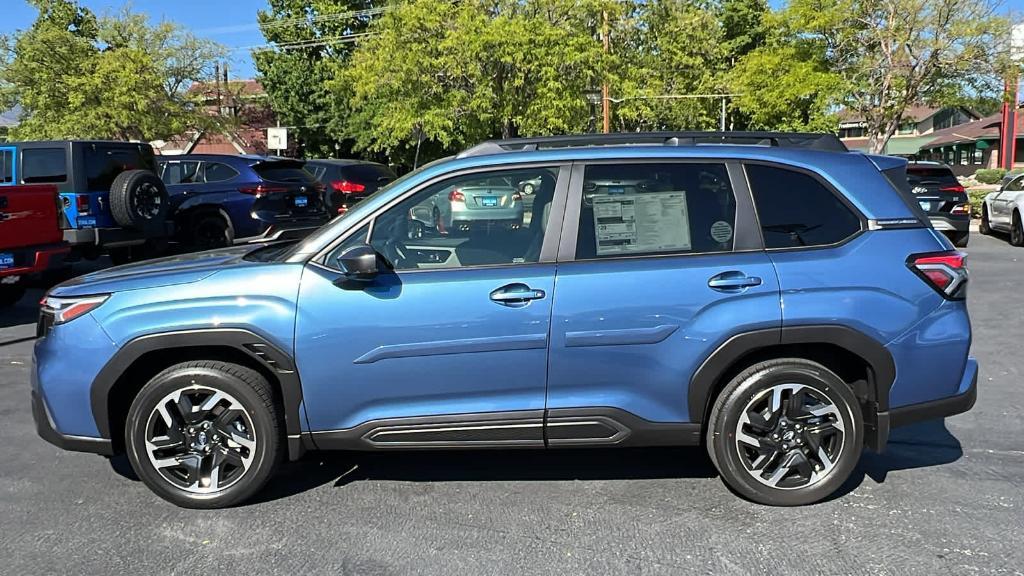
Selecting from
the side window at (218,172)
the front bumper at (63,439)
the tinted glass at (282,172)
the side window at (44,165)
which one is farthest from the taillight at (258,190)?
the front bumper at (63,439)

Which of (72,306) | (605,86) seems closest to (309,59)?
(605,86)

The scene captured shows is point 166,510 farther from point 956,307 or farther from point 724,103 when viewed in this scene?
point 724,103

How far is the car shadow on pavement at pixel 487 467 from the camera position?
4.21 meters

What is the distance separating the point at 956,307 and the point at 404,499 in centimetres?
284

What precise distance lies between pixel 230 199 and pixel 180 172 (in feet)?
3.90

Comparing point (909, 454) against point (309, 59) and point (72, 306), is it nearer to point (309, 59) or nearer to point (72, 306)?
point (72, 306)


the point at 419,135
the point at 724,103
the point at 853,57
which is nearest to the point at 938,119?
the point at 724,103

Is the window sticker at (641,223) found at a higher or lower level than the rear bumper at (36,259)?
higher

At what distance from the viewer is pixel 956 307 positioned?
3717mm

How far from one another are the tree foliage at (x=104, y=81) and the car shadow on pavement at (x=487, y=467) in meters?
27.1

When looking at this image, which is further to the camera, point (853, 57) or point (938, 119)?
point (938, 119)

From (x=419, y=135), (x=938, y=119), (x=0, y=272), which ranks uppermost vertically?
(x=938, y=119)

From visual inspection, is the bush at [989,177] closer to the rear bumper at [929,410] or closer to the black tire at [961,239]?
the black tire at [961,239]

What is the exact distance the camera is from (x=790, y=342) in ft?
12.0
